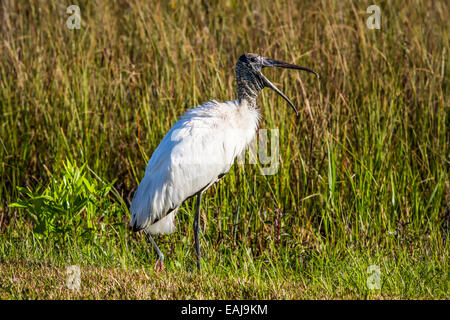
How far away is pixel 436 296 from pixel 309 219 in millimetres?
1254

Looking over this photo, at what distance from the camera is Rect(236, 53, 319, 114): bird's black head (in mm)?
4305

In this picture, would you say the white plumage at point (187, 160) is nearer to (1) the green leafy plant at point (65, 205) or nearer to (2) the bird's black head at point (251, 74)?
(2) the bird's black head at point (251, 74)

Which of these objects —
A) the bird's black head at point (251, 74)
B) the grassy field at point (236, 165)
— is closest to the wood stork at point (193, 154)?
the bird's black head at point (251, 74)

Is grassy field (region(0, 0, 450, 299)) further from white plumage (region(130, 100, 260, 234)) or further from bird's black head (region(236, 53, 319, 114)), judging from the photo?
bird's black head (region(236, 53, 319, 114))

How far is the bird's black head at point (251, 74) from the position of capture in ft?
14.1

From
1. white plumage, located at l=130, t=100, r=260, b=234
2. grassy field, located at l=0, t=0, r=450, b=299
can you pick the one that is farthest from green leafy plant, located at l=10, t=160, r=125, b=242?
white plumage, located at l=130, t=100, r=260, b=234

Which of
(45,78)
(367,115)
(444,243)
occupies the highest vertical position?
(45,78)

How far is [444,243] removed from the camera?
4.62 m

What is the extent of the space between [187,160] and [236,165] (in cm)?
77

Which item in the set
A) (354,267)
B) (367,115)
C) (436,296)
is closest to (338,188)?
(367,115)

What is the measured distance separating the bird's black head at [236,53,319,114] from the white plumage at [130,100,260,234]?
17cm

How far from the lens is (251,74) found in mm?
4332

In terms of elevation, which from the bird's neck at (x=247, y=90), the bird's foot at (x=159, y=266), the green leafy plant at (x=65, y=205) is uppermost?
the bird's neck at (x=247, y=90)
